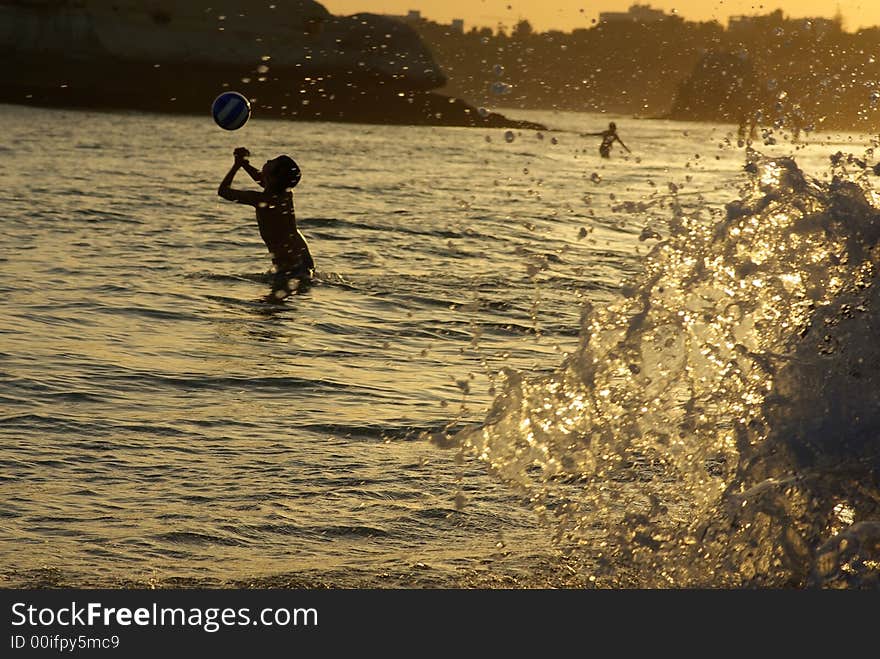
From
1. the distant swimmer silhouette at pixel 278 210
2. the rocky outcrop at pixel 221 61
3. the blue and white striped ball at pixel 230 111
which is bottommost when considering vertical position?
the rocky outcrop at pixel 221 61

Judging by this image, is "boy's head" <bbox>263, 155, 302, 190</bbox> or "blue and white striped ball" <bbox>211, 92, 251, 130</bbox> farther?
"blue and white striped ball" <bbox>211, 92, 251, 130</bbox>

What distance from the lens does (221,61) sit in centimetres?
12681

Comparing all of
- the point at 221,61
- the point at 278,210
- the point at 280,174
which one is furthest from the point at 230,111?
the point at 221,61

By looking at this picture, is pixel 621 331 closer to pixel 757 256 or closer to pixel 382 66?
pixel 757 256

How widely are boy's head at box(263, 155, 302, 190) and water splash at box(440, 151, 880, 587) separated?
6.63m

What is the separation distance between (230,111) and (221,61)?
11501 centimetres

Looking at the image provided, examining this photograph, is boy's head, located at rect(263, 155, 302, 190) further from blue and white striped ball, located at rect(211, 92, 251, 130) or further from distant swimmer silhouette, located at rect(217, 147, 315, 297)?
blue and white striped ball, located at rect(211, 92, 251, 130)

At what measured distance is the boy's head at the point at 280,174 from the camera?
Result: 48.0 feet

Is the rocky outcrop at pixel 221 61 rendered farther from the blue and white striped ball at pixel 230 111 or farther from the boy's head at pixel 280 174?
the boy's head at pixel 280 174

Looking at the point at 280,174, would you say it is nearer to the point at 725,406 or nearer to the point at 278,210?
the point at 278,210

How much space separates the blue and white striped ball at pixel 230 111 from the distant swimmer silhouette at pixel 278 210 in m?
0.44

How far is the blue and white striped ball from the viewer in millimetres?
15227

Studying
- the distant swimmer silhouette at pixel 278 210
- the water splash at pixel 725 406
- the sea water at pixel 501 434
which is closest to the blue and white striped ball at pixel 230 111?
the distant swimmer silhouette at pixel 278 210

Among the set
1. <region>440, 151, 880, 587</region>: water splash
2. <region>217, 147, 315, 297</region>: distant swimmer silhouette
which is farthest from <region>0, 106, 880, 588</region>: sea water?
<region>217, 147, 315, 297</region>: distant swimmer silhouette
